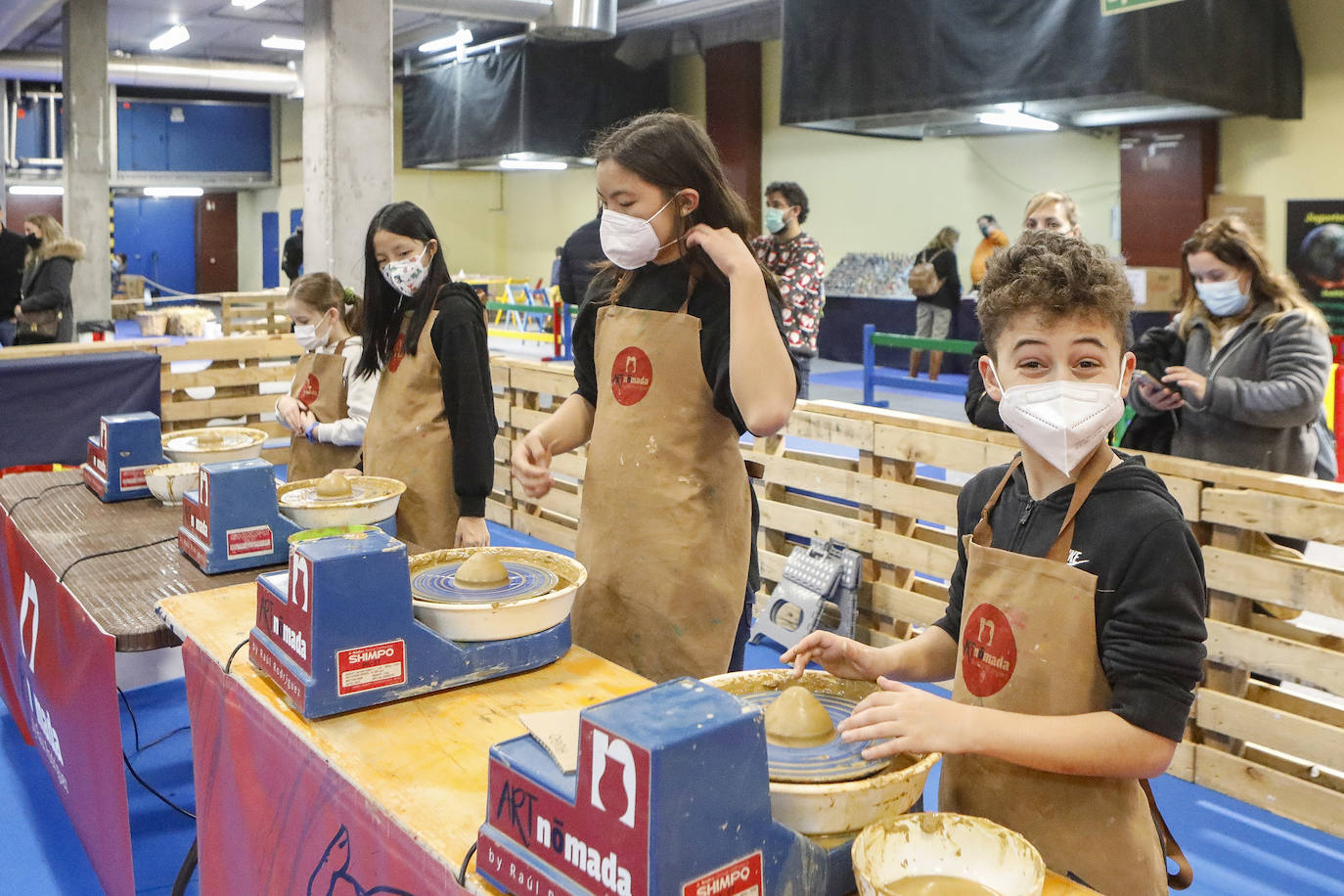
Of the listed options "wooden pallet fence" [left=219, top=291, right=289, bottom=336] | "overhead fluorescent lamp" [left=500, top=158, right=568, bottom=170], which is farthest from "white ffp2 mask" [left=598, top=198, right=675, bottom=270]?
"overhead fluorescent lamp" [left=500, top=158, right=568, bottom=170]

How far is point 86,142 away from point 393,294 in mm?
11850

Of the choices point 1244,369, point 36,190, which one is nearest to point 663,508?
point 1244,369

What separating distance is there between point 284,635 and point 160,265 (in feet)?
83.3

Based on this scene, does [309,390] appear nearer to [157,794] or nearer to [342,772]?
[157,794]

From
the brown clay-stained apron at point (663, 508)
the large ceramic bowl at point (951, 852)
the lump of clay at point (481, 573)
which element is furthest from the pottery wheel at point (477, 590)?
the large ceramic bowl at point (951, 852)

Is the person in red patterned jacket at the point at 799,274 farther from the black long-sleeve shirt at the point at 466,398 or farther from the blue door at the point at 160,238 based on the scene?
the blue door at the point at 160,238

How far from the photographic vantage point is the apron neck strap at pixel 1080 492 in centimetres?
139

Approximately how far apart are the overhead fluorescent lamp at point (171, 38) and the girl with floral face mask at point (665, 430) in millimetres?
16450

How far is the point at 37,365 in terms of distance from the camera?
4.94 meters

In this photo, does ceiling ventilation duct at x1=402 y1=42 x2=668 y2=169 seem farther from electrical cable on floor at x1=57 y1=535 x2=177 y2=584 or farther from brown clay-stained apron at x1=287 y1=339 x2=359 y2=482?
electrical cable on floor at x1=57 y1=535 x2=177 y2=584

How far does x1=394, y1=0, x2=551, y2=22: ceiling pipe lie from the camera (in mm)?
10242

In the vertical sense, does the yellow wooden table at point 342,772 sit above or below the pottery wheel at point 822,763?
below

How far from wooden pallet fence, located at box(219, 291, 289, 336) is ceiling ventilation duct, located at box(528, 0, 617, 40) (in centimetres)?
459

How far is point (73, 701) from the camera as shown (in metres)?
2.63
